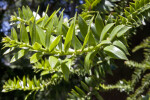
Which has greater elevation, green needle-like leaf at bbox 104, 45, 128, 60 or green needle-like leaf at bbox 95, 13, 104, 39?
green needle-like leaf at bbox 95, 13, 104, 39

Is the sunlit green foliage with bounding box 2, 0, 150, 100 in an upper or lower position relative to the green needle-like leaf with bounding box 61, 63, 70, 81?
upper

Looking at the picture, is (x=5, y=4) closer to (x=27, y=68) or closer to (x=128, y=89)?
(x=27, y=68)

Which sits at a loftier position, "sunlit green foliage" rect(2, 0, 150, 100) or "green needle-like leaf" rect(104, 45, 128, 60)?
"sunlit green foliage" rect(2, 0, 150, 100)

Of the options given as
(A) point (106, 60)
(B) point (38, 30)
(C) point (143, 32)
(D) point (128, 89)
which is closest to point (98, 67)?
(A) point (106, 60)

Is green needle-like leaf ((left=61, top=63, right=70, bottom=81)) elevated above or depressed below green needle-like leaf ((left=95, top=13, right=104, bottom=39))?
below

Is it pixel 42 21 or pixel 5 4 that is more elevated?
pixel 5 4

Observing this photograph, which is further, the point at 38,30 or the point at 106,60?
the point at 106,60

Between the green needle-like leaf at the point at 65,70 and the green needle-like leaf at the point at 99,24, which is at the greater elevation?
the green needle-like leaf at the point at 99,24

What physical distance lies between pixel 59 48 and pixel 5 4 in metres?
0.94

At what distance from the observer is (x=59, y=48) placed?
0.27 meters

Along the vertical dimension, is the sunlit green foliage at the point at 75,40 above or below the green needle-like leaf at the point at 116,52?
above

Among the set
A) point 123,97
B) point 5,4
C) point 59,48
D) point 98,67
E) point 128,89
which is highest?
point 5,4

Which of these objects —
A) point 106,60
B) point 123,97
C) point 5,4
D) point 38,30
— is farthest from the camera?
point 5,4

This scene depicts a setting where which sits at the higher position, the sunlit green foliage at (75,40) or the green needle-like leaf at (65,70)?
the sunlit green foliage at (75,40)
